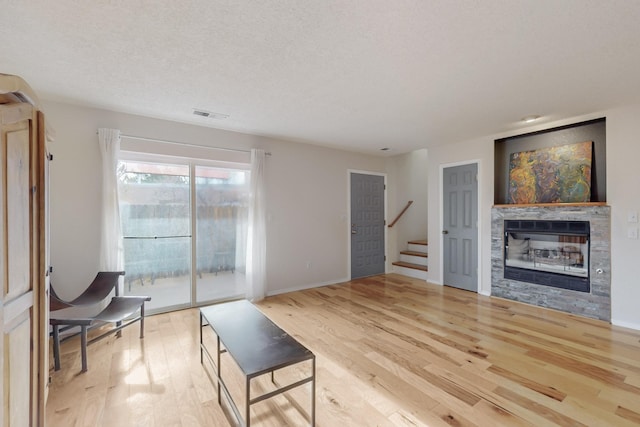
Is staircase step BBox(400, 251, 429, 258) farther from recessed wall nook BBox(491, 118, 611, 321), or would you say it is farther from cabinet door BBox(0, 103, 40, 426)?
cabinet door BBox(0, 103, 40, 426)

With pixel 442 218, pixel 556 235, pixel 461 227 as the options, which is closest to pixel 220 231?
pixel 442 218

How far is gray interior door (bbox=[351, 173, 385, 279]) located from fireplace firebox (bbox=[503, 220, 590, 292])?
2.20m

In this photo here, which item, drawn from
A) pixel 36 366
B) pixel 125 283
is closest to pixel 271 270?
pixel 125 283

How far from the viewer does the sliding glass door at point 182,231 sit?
3.36 m

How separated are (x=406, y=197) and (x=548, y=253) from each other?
274cm

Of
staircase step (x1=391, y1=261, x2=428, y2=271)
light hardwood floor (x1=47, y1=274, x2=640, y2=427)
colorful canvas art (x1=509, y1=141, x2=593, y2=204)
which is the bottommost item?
light hardwood floor (x1=47, y1=274, x2=640, y2=427)

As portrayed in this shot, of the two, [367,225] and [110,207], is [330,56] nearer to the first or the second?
[110,207]

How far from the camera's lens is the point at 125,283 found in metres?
3.33

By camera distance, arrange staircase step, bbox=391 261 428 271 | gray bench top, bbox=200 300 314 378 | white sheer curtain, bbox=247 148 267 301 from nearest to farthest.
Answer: gray bench top, bbox=200 300 314 378 < white sheer curtain, bbox=247 148 267 301 < staircase step, bbox=391 261 428 271

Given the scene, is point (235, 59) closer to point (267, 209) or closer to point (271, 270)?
point (267, 209)

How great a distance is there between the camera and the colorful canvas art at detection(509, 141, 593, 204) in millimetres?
3408

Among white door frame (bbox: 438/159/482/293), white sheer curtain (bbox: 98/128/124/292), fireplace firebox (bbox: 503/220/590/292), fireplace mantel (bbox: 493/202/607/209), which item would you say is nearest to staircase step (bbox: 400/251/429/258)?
white door frame (bbox: 438/159/482/293)

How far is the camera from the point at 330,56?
205cm

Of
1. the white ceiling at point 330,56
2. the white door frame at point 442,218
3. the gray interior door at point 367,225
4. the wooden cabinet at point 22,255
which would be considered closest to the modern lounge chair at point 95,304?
the wooden cabinet at point 22,255
